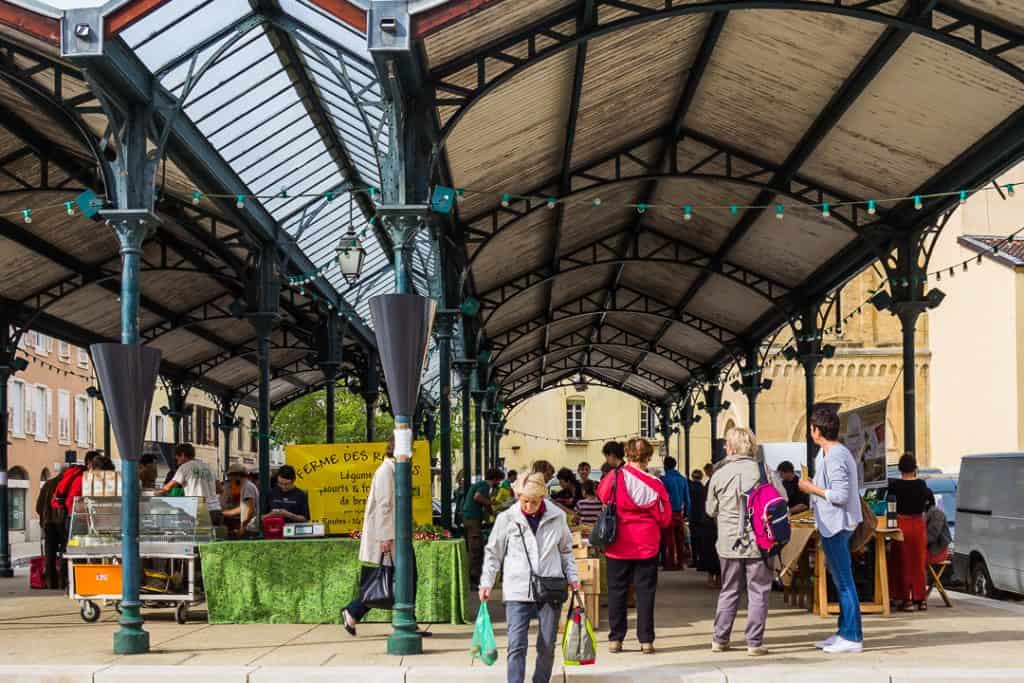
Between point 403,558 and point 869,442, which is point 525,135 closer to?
point 869,442

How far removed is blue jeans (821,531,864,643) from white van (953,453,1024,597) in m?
7.41

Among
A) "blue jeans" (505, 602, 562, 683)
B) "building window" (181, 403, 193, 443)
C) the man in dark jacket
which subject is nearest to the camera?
"blue jeans" (505, 602, 562, 683)

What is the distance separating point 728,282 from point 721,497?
20286 mm

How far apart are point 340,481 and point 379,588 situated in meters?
3.55

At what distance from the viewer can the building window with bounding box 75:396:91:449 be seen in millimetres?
55344

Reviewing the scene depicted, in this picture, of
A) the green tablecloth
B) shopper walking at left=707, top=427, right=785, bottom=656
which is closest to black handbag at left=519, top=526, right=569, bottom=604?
shopper walking at left=707, top=427, right=785, bottom=656

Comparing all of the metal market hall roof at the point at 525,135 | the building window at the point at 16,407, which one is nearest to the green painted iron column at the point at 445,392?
the metal market hall roof at the point at 525,135

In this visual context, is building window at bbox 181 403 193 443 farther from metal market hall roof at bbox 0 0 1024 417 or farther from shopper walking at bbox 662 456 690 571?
shopper walking at bbox 662 456 690 571

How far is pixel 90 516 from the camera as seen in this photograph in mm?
13586

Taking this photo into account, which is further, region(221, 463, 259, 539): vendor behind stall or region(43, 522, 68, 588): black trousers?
region(43, 522, 68, 588): black trousers

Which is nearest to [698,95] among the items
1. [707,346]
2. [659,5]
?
[659,5]

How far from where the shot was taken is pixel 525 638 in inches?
341

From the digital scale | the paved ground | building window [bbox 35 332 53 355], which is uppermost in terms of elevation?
building window [bbox 35 332 53 355]

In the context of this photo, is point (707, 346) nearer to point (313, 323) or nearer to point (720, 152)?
point (313, 323)
